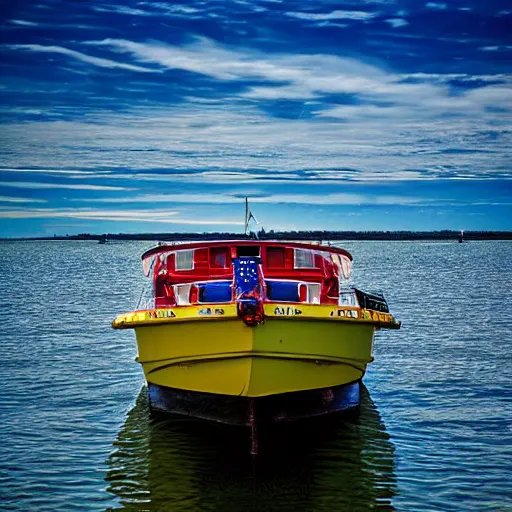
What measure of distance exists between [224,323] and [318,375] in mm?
2433

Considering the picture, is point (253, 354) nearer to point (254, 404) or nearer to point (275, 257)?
point (254, 404)

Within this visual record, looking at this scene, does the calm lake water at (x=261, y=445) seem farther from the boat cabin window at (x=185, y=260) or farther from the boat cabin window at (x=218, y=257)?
the boat cabin window at (x=218, y=257)

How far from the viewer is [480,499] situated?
1384 cm

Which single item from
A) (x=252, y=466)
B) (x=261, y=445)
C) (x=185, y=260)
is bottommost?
(x=252, y=466)

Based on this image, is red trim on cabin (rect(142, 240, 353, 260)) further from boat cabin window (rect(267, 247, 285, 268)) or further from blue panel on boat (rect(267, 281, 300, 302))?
blue panel on boat (rect(267, 281, 300, 302))

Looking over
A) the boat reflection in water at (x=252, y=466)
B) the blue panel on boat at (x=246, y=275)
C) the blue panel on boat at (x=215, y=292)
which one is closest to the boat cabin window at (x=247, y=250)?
the blue panel on boat at (x=215, y=292)

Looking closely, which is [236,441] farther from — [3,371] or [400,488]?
[3,371]

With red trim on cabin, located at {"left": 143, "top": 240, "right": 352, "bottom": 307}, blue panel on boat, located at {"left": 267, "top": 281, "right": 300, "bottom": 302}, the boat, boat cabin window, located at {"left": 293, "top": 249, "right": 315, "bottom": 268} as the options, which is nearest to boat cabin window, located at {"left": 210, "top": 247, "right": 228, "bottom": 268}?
red trim on cabin, located at {"left": 143, "top": 240, "right": 352, "bottom": 307}

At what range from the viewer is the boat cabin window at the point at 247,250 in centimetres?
1934

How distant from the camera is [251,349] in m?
15.2

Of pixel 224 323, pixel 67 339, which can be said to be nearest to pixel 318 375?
pixel 224 323

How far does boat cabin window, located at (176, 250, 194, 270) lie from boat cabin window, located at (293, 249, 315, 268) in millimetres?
2527

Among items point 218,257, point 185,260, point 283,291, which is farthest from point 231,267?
point 283,291

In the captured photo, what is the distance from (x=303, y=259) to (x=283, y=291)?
1.86m
